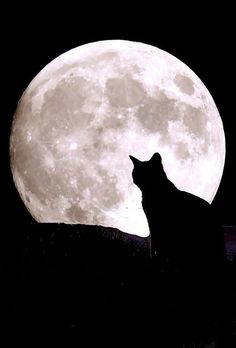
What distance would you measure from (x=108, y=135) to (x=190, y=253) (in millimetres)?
2461

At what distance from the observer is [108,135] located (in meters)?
6.04

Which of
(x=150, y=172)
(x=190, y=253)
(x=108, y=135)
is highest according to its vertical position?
(x=108, y=135)

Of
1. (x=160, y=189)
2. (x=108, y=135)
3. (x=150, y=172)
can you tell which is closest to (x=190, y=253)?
(x=160, y=189)

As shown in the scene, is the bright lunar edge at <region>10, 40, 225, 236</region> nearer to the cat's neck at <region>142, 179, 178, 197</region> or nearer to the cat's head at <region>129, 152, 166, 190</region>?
the cat's head at <region>129, 152, 166, 190</region>

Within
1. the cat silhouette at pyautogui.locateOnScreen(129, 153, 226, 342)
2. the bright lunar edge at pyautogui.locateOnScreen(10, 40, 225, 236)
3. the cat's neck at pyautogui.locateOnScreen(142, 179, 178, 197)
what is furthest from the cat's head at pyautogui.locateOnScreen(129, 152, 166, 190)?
the bright lunar edge at pyautogui.locateOnScreen(10, 40, 225, 236)

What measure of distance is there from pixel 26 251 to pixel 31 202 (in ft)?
8.72

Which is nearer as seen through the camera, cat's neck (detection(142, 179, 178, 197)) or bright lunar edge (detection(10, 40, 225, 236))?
cat's neck (detection(142, 179, 178, 197))

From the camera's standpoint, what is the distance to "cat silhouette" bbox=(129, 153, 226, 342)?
3.93 m

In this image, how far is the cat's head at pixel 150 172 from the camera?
4.79 metres

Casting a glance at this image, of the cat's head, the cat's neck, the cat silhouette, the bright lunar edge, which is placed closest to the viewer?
the cat silhouette

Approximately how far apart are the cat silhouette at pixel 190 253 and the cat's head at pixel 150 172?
0.28 metres

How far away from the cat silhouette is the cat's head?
0.92 ft

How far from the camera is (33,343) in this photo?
3.40 metres

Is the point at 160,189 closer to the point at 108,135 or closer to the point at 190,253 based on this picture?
the point at 190,253
